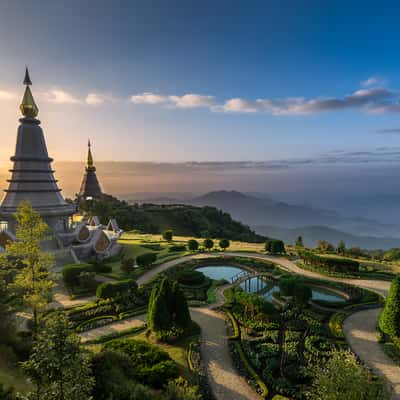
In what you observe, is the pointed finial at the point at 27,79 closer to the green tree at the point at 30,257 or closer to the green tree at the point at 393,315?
the green tree at the point at 30,257

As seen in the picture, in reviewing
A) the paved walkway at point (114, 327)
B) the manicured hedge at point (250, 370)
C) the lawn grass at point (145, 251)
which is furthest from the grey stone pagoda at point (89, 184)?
the manicured hedge at point (250, 370)

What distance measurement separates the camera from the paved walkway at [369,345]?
14395 mm

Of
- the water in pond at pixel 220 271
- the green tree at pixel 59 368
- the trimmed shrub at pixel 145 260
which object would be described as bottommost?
the water in pond at pixel 220 271

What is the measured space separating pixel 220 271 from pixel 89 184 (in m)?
55.6

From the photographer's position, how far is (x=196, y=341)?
1744 centimetres

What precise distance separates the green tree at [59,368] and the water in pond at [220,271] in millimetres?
25313

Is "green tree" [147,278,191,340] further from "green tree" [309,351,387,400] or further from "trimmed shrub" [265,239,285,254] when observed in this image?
"trimmed shrub" [265,239,285,254]

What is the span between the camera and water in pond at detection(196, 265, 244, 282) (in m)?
33.0

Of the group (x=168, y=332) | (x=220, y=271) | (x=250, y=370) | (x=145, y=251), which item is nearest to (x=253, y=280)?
(x=220, y=271)

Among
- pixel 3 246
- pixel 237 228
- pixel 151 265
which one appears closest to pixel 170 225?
pixel 237 228

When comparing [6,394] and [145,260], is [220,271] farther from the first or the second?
[6,394]

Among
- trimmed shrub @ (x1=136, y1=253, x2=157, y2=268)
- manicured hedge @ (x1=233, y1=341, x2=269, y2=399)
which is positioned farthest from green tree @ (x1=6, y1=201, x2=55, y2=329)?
trimmed shrub @ (x1=136, y1=253, x2=157, y2=268)

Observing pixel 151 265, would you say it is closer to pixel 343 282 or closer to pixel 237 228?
pixel 343 282

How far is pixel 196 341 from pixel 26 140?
38.8m
